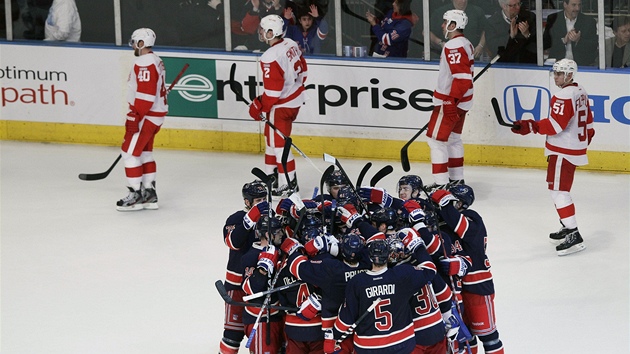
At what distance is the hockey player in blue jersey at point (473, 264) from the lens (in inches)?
227

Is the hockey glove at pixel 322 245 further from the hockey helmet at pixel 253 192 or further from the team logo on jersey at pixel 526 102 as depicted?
the team logo on jersey at pixel 526 102

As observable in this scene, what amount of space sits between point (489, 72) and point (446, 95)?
931 mm

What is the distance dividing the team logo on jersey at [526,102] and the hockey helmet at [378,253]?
4.69 m

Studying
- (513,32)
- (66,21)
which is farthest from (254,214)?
(66,21)

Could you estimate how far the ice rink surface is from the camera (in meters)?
6.64

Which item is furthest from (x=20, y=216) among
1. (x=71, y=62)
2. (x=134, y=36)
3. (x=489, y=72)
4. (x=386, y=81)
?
(x=489, y=72)

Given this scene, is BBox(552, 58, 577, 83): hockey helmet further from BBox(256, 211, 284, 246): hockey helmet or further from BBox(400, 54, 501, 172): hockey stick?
BBox(256, 211, 284, 246): hockey helmet

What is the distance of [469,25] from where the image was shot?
9828 millimetres

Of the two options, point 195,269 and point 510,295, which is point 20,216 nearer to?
point 195,269

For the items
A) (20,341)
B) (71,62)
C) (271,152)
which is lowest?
(20,341)

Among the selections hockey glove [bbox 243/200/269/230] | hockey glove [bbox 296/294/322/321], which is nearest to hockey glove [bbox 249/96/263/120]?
hockey glove [bbox 243/200/269/230]

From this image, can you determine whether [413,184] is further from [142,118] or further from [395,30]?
[395,30]

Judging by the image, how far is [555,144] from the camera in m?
7.79

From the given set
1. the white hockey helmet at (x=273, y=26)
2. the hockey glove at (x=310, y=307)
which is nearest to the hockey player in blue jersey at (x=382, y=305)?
the hockey glove at (x=310, y=307)
